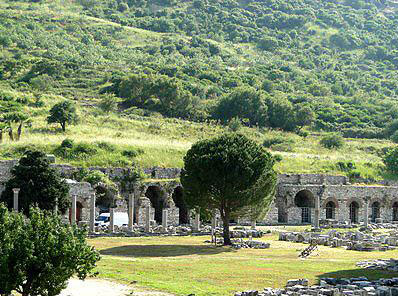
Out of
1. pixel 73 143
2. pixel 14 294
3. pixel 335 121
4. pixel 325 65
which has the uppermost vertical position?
pixel 325 65

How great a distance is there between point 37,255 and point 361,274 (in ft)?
59.0

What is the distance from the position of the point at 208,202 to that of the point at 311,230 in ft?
51.8

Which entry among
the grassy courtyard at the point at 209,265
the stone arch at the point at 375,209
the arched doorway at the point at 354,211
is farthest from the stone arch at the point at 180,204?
the stone arch at the point at 375,209

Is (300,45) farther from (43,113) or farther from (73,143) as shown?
(73,143)

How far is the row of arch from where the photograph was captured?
75.6m

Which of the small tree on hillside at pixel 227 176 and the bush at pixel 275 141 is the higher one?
the bush at pixel 275 141

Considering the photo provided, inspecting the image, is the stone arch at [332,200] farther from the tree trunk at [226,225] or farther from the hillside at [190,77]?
the tree trunk at [226,225]

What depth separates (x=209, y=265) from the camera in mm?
40469

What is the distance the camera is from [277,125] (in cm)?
10731

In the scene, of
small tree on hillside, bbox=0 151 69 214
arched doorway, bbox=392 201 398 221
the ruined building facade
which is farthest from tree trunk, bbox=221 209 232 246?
arched doorway, bbox=392 201 398 221

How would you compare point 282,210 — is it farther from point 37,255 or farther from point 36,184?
point 37,255

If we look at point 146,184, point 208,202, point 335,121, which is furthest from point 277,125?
point 208,202

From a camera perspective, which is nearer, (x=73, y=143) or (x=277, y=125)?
(x=73, y=143)

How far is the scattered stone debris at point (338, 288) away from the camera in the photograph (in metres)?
30.9
